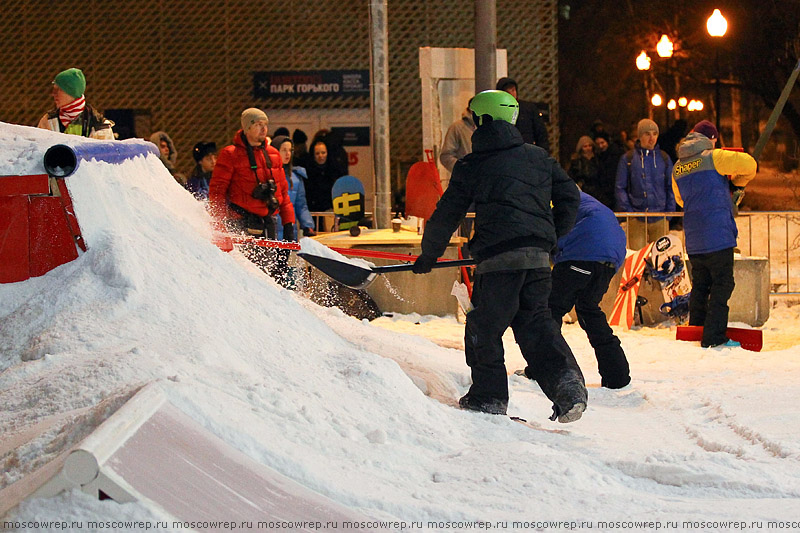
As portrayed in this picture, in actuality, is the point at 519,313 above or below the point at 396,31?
below

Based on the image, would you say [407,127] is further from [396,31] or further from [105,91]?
[105,91]

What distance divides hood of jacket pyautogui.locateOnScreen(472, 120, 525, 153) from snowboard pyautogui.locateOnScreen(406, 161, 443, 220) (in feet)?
13.0

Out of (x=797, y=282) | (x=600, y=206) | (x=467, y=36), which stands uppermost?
(x=467, y=36)

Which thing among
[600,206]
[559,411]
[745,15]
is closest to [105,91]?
[745,15]

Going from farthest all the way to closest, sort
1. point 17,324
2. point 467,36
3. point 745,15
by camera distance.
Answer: point 745,15 → point 467,36 → point 17,324

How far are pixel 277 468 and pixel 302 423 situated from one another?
47 cm

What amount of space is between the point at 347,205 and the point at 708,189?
3862 millimetres

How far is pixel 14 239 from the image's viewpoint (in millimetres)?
5027

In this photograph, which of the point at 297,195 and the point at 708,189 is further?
the point at 297,195

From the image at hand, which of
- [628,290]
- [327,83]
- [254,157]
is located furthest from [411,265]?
[327,83]

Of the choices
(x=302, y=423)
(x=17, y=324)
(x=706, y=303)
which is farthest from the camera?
(x=706, y=303)

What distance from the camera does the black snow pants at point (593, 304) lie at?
665 cm

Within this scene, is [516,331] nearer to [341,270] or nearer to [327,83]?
[341,270]

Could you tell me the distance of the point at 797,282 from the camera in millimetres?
11656
